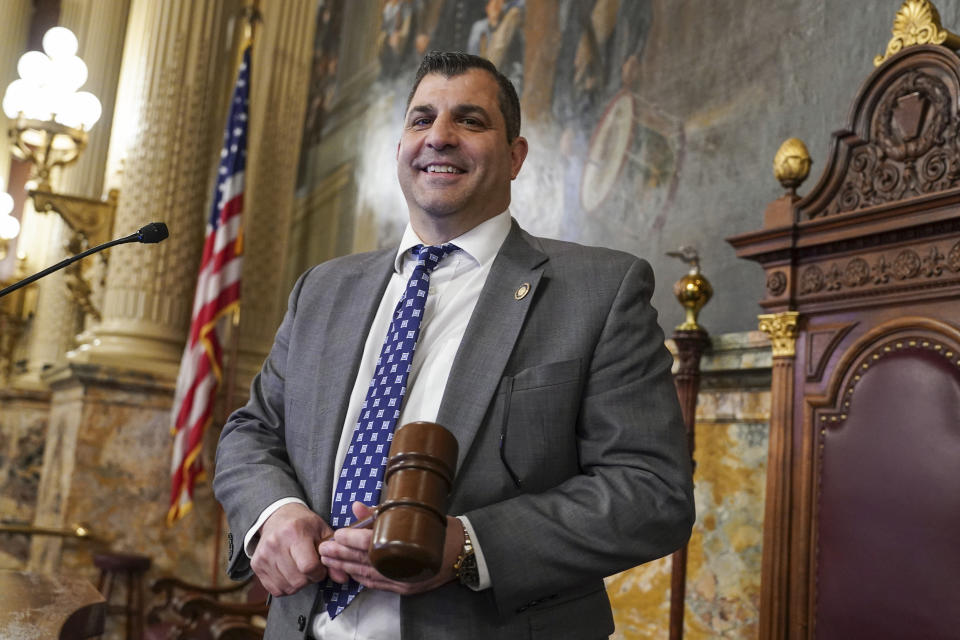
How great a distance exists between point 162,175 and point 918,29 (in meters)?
5.74

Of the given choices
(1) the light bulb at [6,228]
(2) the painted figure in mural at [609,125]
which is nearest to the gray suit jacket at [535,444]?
(2) the painted figure in mural at [609,125]

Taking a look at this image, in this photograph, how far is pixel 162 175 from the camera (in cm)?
744

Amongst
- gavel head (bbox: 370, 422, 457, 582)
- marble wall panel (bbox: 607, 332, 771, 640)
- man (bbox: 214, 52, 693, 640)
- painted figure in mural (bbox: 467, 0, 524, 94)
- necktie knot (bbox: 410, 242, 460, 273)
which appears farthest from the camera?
painted figure in mural (bbox: 467, 0, 524, 94)

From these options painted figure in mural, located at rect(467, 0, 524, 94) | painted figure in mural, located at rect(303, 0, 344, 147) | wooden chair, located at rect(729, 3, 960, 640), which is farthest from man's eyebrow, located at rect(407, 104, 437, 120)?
painted figure in mural, located at rect(303, 0, 344, 147)

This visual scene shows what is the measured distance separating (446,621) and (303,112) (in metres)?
7.34

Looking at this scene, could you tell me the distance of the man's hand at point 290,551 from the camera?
5.08 feet

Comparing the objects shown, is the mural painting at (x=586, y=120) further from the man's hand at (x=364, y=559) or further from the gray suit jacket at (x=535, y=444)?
the man's hand at (x=364, y=559)

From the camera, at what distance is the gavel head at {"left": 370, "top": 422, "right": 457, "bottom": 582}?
1.28 metres

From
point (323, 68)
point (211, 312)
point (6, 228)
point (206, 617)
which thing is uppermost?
point (323, 68)

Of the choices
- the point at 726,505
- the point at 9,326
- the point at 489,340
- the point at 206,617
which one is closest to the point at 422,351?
the point at 489,340

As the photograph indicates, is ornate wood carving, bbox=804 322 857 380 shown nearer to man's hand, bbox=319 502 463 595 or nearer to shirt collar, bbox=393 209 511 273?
shirt collar, bbox=393 209 511 273

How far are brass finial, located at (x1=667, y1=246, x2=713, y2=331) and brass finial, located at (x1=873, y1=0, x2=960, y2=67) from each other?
3.41ft

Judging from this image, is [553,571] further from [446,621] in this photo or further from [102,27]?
[102,27]

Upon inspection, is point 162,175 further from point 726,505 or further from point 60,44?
point 726,505
